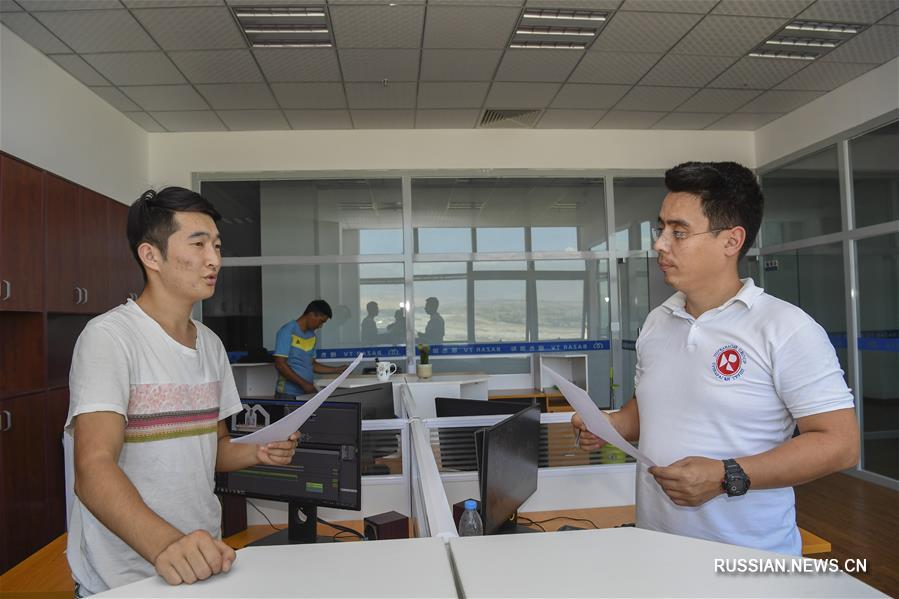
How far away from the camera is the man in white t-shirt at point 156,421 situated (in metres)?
0.98

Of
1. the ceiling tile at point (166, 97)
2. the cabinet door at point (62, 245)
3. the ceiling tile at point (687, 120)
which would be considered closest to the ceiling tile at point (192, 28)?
the ceiling tile at point (166, 97)

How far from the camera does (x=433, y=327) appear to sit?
608cm

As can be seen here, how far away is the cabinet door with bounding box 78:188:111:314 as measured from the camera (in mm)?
4141

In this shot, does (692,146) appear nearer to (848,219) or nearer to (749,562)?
(848,219)

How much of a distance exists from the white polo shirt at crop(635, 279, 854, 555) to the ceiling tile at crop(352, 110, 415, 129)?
→ 4.50 meters

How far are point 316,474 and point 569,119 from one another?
4.78 m

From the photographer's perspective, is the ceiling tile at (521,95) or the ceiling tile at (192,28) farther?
the ceiling tile at (521,95)

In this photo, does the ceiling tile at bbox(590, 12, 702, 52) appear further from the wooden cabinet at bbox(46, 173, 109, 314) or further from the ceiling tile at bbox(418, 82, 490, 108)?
the wooden cabinet at bbox(46, 173, 109, 314)

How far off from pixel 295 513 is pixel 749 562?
145cm

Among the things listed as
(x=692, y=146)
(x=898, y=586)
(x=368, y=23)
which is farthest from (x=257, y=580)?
(x=692, y=146)

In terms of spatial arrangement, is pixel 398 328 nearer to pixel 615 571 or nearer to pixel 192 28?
pixel 192 28

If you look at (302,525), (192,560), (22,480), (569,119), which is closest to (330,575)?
(192,560)

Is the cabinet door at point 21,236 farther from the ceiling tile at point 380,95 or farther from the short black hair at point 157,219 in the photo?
the short black hair at point 157,219

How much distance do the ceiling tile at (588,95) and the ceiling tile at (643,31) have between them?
2.22ft
